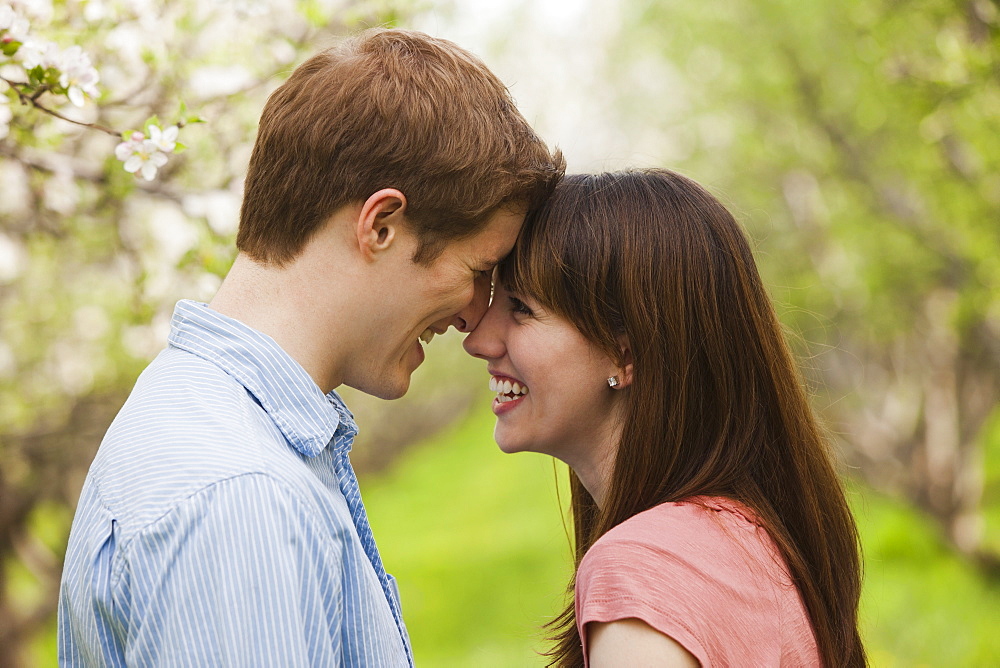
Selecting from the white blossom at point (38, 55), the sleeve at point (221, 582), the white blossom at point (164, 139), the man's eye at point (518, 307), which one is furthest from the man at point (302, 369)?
the white blossom at point (38, 55)

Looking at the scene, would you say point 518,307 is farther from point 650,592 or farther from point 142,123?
point 142,123

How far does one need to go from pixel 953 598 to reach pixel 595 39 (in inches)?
277

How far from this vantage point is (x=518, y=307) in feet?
8.05

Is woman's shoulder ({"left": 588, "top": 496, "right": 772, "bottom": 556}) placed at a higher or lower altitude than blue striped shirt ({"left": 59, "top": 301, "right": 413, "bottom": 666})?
lower

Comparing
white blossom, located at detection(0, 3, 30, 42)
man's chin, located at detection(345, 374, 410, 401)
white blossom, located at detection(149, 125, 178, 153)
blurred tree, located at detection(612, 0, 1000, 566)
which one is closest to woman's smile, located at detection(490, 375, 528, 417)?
man's chin, located at detection(345, 374, 410, 401)

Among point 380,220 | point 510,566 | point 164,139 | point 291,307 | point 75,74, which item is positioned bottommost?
point 510,566

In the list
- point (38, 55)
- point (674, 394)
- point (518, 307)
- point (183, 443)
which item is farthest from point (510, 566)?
point (183, 443)

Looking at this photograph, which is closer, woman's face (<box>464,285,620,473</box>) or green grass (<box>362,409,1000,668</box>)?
woman's face (<box>464,285,620,473</box>)

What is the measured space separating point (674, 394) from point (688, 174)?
152 inches

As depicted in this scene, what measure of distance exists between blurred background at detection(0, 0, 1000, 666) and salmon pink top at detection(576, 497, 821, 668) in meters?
0.89

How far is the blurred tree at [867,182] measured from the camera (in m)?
6.18

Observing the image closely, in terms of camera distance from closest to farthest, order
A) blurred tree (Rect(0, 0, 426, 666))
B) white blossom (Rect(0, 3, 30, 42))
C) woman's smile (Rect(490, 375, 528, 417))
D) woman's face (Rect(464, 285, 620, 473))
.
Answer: white blossom (Rect(0, 3, 30, 42)), woman's face (Rect(464, 285, 620, 473)), woman's smile (Rect(490, 375, 528, 417)), blurred tree (Rect(0, 0, 426, 666))

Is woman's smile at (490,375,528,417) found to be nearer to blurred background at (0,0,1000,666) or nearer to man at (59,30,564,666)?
man at (59,30,564,666)

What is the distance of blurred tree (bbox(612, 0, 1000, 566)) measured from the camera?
6184 millimetres
